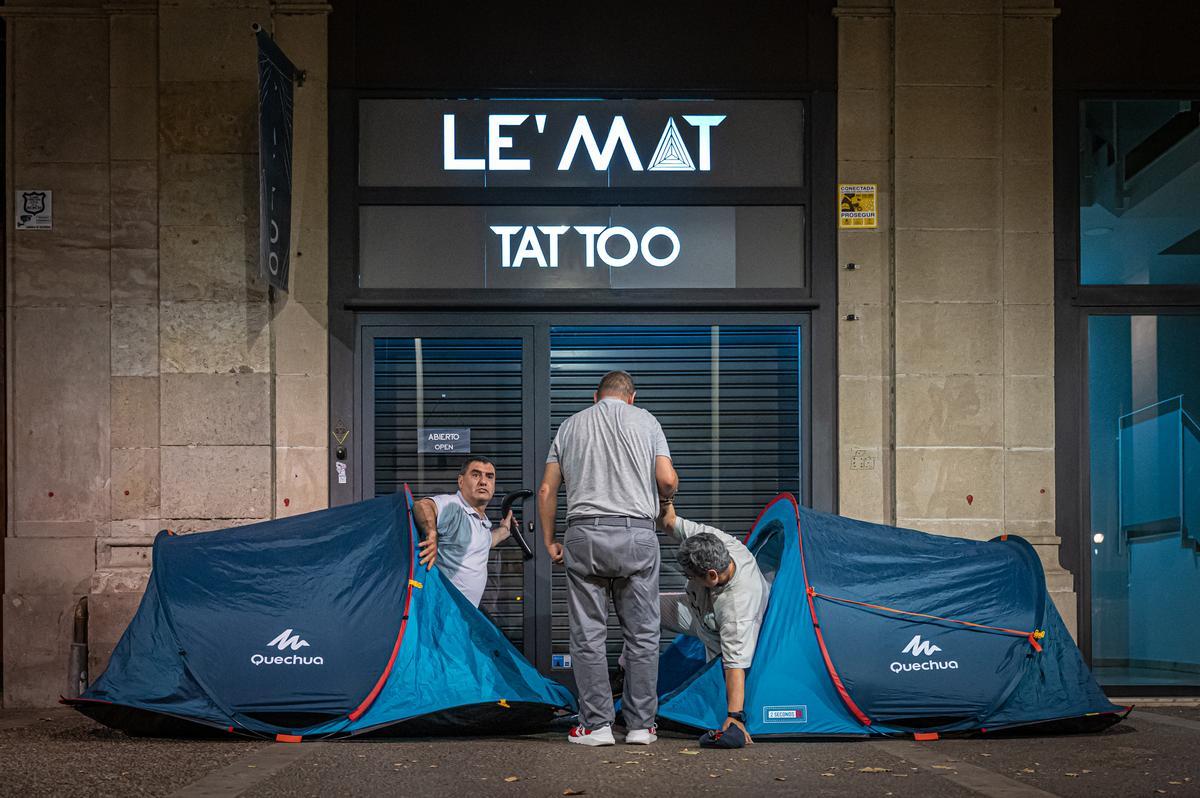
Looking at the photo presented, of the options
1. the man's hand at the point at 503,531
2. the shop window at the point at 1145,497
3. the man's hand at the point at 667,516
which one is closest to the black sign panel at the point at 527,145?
the man's hand at the point at 503,531

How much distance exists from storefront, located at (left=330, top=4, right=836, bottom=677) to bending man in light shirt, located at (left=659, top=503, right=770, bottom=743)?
1798mm

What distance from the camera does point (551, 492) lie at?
21.5 feet

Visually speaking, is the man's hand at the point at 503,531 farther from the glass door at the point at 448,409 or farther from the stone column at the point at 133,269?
the stone column at the point at 133,269

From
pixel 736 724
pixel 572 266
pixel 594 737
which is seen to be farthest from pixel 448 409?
pixel 736 724

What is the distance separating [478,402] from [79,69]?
347 centimetres

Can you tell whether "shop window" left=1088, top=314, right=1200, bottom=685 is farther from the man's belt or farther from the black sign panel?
the man's belt

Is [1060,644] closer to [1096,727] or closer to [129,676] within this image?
[1096,727]

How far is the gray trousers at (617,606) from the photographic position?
616cm

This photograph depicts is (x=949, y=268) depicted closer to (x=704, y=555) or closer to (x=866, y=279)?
(x=866, y=279)

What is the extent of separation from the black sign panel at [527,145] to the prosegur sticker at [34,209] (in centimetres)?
205

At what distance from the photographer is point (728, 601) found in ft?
20.6

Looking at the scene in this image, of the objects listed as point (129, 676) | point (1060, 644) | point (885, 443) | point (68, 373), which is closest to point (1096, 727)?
point (1060, 644)

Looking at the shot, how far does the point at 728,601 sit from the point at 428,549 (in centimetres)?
164

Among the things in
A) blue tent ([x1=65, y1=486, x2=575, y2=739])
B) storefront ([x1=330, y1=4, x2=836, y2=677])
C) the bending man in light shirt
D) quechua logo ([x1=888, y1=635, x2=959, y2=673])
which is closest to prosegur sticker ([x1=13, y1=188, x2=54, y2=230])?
storefront ([x1=330, y1=4, x2=836, y2=677])
